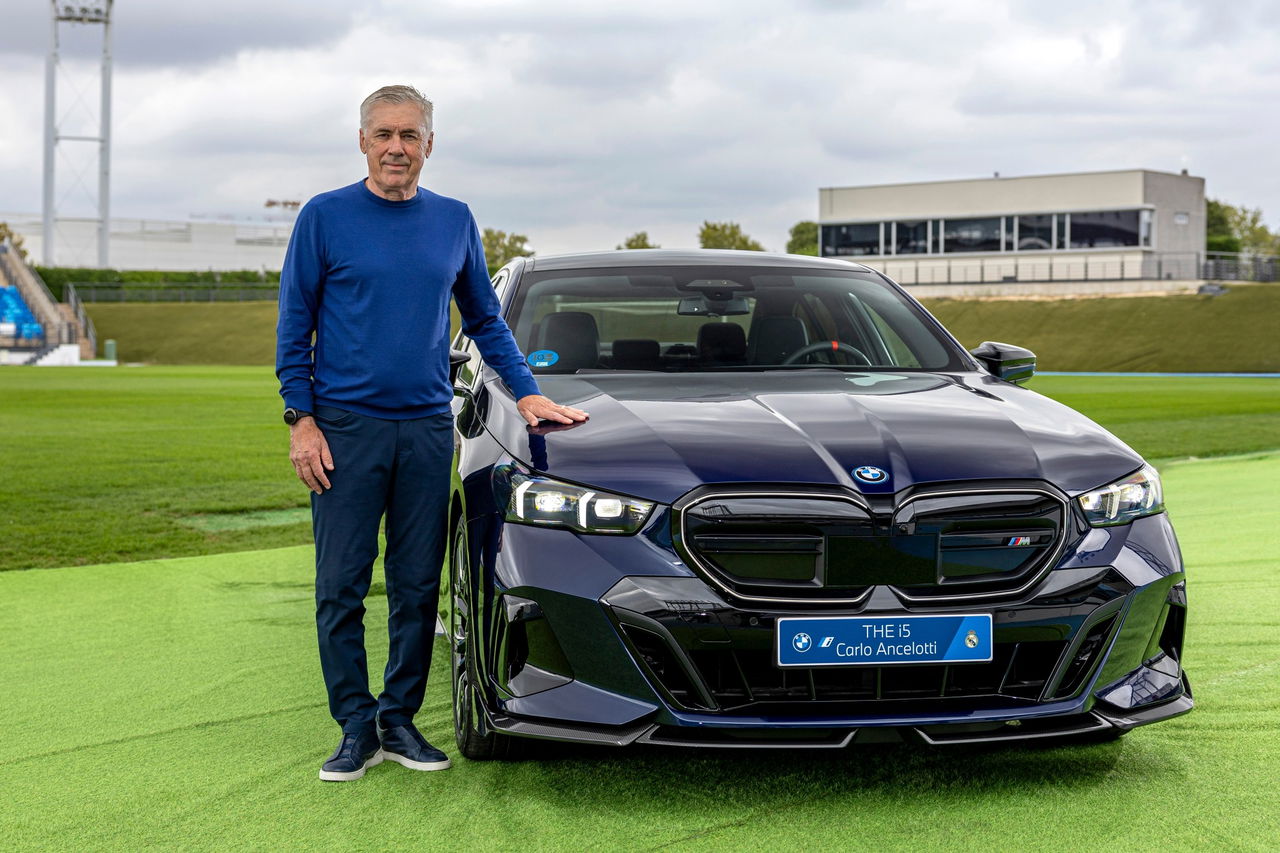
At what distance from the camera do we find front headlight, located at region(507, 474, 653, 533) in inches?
142

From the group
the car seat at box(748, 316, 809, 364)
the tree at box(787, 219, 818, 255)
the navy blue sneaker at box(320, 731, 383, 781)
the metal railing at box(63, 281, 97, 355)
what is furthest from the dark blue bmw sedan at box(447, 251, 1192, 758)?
the tree at box(787, 219, 818, 255)

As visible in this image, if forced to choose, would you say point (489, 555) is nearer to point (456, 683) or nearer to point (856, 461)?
point (456, 683)

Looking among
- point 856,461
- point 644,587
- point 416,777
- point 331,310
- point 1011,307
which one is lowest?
point 416,777

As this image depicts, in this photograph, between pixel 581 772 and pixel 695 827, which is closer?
pixel 695 827

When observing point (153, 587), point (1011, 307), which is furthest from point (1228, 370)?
point (153, 587)

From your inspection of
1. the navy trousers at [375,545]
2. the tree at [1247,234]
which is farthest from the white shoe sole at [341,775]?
the tree at [1247,234]

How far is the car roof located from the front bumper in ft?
6.97

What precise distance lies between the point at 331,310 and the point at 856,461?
5.20 feet

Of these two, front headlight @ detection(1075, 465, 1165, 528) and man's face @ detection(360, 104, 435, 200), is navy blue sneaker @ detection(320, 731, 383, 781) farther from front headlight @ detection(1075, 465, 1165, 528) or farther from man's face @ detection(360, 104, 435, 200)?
front headlight @ detection(1075, 465, 1165, 528)

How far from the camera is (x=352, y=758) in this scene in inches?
161

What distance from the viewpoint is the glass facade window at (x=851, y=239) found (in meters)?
81.4

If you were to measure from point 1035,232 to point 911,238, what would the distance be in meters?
7.14

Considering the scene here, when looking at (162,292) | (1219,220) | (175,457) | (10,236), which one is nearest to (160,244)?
(10,236)

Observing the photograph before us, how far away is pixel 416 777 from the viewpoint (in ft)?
13.4
